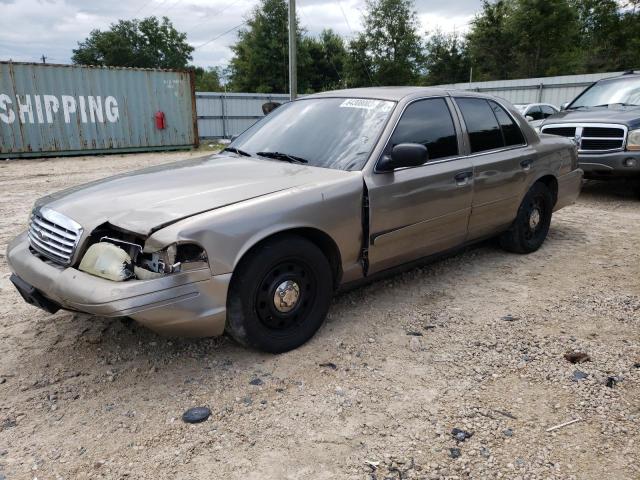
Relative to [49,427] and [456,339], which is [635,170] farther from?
[49,427]

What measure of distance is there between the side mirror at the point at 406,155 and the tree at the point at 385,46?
40.5 metres

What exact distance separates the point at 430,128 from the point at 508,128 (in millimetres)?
1208

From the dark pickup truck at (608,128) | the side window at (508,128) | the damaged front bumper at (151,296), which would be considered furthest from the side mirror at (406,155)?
the dark pickup truck at (608,128)

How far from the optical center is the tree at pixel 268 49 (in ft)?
139

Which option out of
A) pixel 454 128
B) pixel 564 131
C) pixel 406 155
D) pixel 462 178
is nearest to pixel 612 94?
pixel 564 131

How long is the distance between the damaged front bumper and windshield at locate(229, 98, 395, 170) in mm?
1286

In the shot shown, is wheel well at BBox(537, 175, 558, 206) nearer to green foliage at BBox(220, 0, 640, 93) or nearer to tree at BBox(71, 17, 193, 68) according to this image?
green foliage at BBox(220, 0, 640, 93)

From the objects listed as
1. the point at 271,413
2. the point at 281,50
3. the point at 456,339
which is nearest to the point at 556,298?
the point at 456,339

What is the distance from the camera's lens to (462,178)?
4.04 m

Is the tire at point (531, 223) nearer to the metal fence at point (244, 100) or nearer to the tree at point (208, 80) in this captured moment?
the metal fence at point (244, 100)

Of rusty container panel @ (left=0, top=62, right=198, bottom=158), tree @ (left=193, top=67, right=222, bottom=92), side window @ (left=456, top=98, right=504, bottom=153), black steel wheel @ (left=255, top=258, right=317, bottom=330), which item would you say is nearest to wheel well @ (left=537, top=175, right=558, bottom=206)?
side window @ (left=456, top=98, right=504, bottom=153)

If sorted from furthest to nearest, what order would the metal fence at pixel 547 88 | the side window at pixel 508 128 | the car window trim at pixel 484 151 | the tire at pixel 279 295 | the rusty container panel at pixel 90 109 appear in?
1. the metal fence at pixel 547 88
2. the rusty container panel at pixel 90 109
3. the side window at pixel 508 128
4. the car window trim at pixel 484 151
5. the tire at pixel 279 295

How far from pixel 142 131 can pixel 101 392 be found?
49.1ft

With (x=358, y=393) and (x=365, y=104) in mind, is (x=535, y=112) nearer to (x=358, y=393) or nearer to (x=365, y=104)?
(x=365, y=104)
